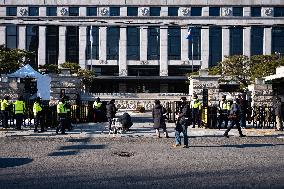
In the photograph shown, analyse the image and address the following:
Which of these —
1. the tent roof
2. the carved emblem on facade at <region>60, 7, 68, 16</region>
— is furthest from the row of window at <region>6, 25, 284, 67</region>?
the tent roof

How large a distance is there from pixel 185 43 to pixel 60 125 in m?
50.9

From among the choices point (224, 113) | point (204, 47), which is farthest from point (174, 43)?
point (224, 113)

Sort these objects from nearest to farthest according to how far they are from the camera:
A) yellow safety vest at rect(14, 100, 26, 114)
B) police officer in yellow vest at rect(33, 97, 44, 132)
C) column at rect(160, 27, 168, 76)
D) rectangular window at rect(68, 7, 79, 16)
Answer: police officer in yellow vest at rect(33, 97, 44, 132), yellow safety vest at rect(14, 100, 26, 114), column at rect(160, 27, 168, 76), rectangular window at rect(68, 7, 79, 16)

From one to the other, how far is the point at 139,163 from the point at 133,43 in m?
57.8

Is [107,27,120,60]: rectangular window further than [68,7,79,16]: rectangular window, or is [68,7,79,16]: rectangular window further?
[68,7,79,16]: rectangular window

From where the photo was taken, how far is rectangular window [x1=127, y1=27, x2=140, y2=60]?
6594cm

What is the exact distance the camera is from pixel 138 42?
6638 centimetres

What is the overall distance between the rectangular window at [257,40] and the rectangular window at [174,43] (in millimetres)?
13202

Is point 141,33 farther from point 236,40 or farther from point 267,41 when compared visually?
point 267,41

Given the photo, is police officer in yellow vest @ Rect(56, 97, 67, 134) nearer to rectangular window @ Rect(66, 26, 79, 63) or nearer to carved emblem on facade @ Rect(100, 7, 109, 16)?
rectangular window @ Rect(66, 26, 79, 63)

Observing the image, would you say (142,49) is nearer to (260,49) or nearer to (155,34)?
(155,34)

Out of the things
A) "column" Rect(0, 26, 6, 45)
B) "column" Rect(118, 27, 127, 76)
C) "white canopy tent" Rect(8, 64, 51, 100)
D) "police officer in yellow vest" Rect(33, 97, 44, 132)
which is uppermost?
"column" Rect(0, 26, 6, 45)

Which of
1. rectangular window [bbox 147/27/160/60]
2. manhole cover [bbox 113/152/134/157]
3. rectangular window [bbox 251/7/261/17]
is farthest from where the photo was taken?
rectangular window [bbox 251/7/261/17]

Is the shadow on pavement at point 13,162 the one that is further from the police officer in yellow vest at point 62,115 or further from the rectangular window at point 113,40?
the rectangular window at point 113,40
